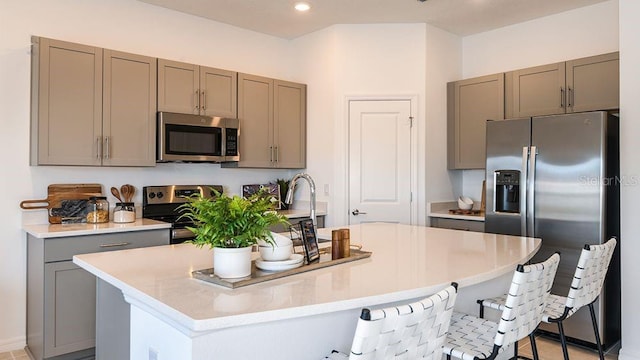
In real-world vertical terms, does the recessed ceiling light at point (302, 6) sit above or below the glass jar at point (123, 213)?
above

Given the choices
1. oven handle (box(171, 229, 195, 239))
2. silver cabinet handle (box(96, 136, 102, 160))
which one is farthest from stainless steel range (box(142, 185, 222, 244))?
silver cabinet handle (box(96, 136, 102, 160))

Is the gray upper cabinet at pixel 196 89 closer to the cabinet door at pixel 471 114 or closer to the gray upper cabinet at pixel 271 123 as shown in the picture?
the gray upper cabinet at pixel 271 123

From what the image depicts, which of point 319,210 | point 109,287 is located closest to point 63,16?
point 109,287

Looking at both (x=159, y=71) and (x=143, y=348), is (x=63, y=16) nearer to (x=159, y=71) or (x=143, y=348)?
(x=159, y=71)

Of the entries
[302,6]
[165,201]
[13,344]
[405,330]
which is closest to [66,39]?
[165,201]

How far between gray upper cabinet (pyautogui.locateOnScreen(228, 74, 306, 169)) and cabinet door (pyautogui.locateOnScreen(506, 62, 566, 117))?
1945 millimetres

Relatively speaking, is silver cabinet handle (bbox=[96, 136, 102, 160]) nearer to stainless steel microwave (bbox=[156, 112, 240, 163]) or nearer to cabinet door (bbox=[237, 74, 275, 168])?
stainless steel microwave (bbox=[156, 112, 240, 163])

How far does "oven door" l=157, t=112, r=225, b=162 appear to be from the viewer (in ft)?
11.8

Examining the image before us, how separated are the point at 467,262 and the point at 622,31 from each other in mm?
2162

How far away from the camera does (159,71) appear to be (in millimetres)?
3588

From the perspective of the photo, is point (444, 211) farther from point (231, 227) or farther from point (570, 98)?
point (231, 227)

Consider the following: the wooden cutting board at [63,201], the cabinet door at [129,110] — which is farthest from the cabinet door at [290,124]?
the wooden cutting board at [63,201]

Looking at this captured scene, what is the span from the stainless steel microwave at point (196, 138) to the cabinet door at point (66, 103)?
0.47m

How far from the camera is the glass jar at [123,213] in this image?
11.1 ft
